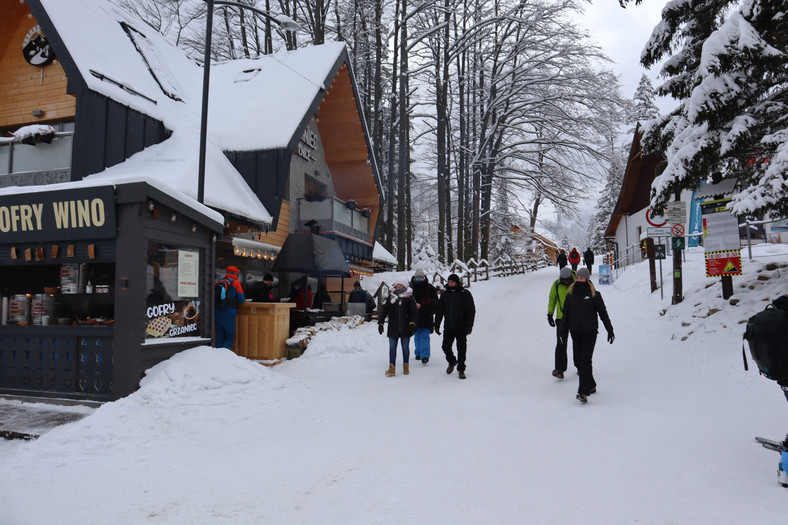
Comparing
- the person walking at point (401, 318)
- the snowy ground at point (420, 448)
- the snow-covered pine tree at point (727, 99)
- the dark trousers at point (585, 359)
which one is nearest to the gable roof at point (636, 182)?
the snow-covered pine tree at point (727, 99)

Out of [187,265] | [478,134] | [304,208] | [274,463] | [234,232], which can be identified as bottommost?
[274,463]

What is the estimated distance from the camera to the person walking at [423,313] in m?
9.91

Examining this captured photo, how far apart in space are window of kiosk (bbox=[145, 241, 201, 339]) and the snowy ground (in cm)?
55

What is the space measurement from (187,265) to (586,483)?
633 centimetres

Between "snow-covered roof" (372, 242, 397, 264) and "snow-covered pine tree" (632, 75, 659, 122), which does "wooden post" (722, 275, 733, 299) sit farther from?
"snow-covered pine tree" (632, 75, 659, 122)

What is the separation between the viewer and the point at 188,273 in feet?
25.5

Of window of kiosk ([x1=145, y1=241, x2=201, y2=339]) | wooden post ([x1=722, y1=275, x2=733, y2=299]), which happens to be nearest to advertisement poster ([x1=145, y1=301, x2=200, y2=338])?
window of kiosk ([x1=145, y1=241, x2=201, y2=339])

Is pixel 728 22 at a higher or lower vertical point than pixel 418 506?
higher

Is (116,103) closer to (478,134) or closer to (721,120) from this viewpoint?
(721,120)

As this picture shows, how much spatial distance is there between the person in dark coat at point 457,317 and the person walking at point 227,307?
12.8 ft

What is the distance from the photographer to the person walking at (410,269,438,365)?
9906mm

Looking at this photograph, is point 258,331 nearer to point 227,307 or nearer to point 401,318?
point 227,307

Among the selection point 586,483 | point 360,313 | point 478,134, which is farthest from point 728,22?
point 478,134

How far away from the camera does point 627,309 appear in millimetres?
14328
